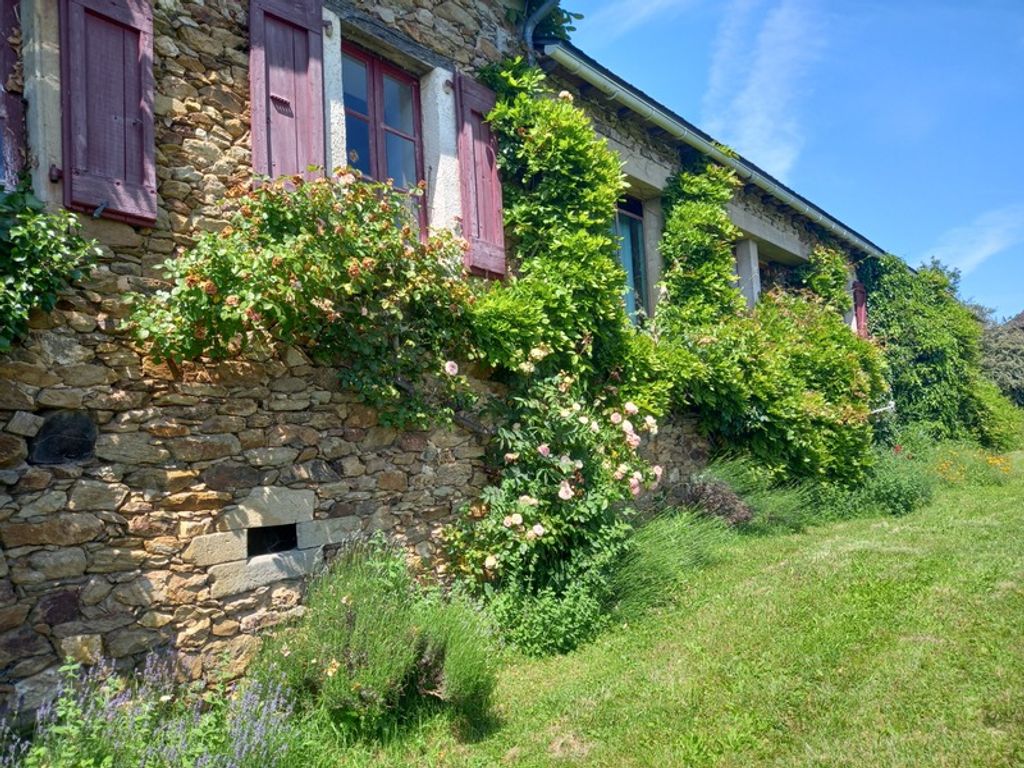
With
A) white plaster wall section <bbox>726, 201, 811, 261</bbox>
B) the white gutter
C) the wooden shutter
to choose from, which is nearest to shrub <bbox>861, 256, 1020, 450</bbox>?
the white gutter

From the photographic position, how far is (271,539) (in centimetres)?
430

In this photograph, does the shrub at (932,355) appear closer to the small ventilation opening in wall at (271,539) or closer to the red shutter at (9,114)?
the small ventilation opening in wall at (271,539)

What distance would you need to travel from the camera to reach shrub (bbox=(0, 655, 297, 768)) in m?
2.84

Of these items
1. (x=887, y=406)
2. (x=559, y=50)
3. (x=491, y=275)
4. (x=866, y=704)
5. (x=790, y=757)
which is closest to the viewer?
(x=790, y=757)

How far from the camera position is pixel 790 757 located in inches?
124

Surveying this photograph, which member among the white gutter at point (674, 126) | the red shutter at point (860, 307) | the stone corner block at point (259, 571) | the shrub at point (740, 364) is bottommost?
the stone corner block at point (259, 571)

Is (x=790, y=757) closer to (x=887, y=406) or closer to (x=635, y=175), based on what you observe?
(x=635, y=175)

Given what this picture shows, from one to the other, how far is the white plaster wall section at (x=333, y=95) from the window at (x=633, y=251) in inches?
158

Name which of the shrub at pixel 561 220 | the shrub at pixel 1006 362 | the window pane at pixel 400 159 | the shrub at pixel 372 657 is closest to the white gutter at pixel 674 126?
the shrub at pixel 561 220

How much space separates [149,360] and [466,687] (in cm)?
234

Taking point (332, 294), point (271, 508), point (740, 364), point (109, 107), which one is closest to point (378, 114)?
point (332, 294)

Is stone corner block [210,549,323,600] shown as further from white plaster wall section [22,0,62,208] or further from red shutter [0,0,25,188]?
red shutter [0,0,25,188]

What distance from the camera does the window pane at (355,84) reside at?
539 cm

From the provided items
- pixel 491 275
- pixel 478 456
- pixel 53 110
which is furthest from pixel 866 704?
pixel 53 110
